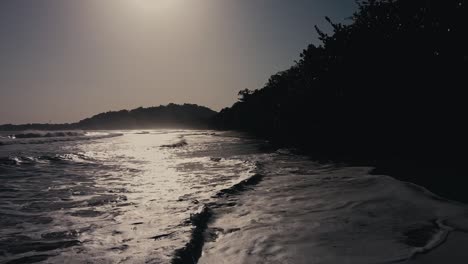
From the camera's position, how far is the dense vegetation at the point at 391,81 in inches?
480

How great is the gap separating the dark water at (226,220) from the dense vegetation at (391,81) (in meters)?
4.05

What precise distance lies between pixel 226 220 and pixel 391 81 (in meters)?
10.3

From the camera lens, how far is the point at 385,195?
24.1 feet

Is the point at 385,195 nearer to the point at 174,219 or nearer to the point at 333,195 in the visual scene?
the point at 333,195

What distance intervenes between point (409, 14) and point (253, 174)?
866 centimetres

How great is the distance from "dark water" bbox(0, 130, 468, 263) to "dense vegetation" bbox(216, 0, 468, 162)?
13.3ft

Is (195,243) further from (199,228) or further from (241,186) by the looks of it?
(241,186)

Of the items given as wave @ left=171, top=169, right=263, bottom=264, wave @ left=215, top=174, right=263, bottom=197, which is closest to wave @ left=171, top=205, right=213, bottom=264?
wave @ left=171, top=169, right=263, bottom=264

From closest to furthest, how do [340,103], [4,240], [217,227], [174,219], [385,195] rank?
[4,240], [217,227], [174,219], [385,195], [340,103]

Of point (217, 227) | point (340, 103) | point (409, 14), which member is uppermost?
point (409, 14)

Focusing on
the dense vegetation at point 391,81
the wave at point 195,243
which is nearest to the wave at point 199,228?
the wave at point 195,243

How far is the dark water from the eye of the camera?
4496 millimetres

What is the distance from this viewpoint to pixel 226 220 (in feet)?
20.7

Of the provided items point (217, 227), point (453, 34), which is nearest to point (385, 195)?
point (217, 227)
